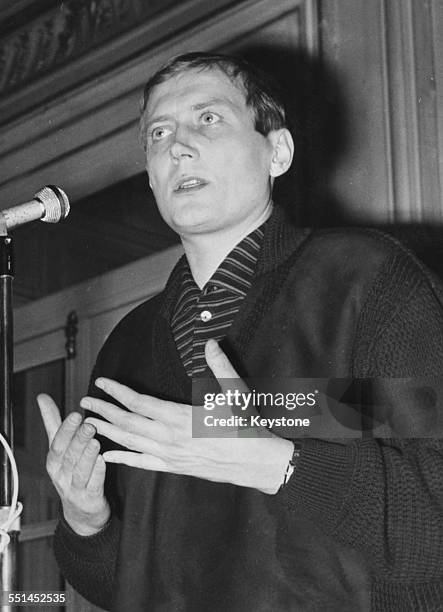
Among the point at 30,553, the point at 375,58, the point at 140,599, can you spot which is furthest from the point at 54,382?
the point at 140,599

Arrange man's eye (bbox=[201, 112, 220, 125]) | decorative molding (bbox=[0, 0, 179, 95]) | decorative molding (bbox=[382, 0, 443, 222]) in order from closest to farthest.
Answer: man's eye (bbox=[201, 112, 220, 125]) < decorative molding (bbox=[382, 0, 443, 222]) < decorative molding (bbox=[0, 0, 179, 95])

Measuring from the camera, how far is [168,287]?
1322 mm

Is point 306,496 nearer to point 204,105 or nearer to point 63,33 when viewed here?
point 204,105

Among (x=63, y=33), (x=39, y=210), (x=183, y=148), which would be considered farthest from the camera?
(x=63, y=33)

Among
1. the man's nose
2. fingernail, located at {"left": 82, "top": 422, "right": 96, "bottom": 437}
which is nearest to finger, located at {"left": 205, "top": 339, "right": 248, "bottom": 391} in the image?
fingernail, located at {"left": 82, "top": 422, "right": 96, "bottom": 437}

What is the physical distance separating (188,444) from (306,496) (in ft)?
0.38

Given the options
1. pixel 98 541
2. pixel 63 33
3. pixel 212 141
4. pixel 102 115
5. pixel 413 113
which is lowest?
pixel 98 541

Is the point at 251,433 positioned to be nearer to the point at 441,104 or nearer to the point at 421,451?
the point at 421,451

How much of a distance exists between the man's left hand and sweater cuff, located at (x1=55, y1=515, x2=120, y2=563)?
25 centimetres

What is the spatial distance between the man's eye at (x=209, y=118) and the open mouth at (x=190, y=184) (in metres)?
0.09

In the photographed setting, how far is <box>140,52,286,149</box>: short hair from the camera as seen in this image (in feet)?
4.42

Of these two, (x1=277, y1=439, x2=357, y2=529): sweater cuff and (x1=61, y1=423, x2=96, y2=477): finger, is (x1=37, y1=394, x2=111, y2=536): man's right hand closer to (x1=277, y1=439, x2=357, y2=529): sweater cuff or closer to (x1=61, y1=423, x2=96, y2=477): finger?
(x1=61, y1=423, x2=96, y2=477): finger

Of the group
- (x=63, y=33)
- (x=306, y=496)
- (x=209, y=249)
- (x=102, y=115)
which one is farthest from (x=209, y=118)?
(x=63, y=33)

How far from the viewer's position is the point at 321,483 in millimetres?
989
